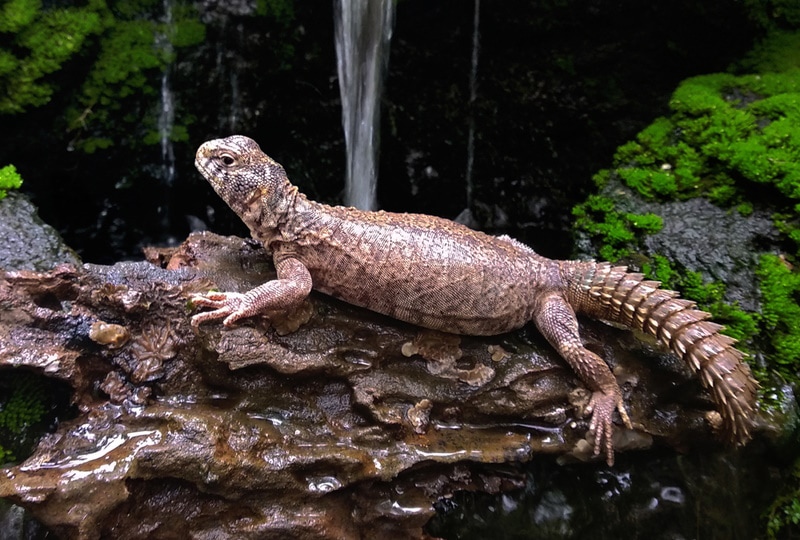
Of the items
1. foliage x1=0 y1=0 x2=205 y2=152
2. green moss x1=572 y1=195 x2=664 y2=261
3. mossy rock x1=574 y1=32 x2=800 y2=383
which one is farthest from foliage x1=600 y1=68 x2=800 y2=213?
foliage x1=0 y1=0 x2=205 y2=152

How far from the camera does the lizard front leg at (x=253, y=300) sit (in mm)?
3945

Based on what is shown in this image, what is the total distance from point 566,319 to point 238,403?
246 cm

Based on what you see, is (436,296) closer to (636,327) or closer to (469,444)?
(469,444)

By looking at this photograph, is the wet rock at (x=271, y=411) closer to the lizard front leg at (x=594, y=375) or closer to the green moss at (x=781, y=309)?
the lizard front leg at (x=594, y=375)

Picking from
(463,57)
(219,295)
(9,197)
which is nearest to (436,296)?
(219,295)

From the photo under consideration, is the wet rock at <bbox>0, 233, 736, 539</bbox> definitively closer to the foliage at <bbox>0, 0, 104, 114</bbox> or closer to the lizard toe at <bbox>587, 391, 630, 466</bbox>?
the lizard toe at <bbox>587, 391, 630, 466</bbox>

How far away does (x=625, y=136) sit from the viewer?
7254 millimetres

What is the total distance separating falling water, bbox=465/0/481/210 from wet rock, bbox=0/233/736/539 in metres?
4.23

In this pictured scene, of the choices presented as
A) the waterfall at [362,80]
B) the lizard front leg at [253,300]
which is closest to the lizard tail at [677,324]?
the lizard front leg at [253,300]

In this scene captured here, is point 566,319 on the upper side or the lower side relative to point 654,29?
lower

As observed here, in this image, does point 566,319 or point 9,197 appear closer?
point 566,319

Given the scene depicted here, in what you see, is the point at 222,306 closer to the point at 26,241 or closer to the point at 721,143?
the point at 26,241

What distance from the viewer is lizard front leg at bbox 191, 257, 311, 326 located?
3.95m

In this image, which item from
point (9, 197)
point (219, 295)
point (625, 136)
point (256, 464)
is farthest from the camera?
point (625, 136)
